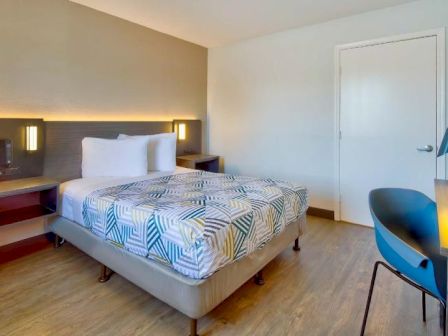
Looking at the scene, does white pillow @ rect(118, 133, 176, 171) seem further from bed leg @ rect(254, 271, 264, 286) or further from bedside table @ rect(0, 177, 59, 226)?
bed leg @ rect(254, 271, 264, 286)

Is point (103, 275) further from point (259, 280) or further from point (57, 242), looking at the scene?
point (259, 280)

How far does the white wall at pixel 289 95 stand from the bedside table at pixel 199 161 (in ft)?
0.83

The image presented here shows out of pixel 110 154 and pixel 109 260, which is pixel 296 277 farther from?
pixel 110 154

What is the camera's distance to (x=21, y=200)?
271 cm

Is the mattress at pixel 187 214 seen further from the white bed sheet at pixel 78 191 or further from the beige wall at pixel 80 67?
the beige wall at pixel 80 67

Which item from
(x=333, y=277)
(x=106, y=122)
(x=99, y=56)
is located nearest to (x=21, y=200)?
(x=106, y=122)

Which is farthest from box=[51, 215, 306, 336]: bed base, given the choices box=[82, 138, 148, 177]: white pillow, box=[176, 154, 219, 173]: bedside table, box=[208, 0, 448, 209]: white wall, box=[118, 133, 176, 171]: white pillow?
box=[176, 154, 219, 173]: bedside table

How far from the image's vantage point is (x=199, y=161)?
13.6 ft

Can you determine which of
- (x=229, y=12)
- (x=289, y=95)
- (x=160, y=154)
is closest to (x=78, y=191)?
(x=160, y=154)

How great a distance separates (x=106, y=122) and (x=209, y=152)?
6.44ft

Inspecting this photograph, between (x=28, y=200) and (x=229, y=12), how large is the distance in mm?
2847

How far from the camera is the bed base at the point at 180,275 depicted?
1.62m

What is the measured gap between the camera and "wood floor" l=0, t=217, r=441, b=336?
69.2 inches

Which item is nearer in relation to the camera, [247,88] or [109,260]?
[109,260]
